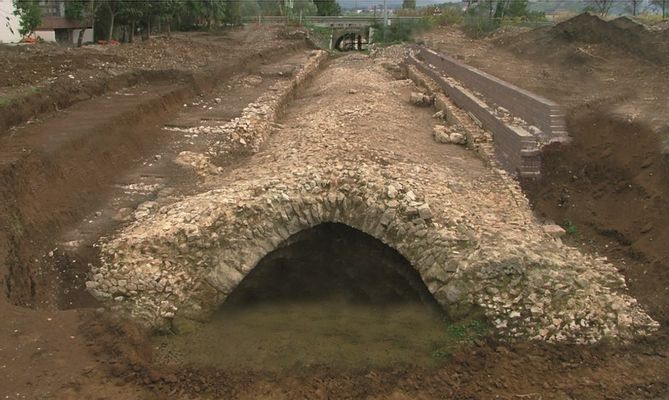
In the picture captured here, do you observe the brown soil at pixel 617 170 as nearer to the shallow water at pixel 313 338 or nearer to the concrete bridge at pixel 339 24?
the shallow water at pixel 313 338

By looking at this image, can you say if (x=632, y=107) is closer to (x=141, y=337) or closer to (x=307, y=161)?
(x=307, y=161)

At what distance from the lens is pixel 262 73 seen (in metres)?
23.8

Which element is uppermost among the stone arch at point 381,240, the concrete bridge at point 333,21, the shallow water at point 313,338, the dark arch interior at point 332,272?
the concrete bridge at point 333,21

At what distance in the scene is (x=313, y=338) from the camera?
327 inches

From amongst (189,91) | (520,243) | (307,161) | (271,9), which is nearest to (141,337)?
(307,161)

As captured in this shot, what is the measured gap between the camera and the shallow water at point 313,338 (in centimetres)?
767

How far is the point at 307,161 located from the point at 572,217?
4.86m

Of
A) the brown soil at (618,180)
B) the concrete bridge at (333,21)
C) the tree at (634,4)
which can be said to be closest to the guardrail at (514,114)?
the brown soil at (618,180)

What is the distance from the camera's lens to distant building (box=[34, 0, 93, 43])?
91.5 ft

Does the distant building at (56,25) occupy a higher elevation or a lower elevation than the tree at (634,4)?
lower

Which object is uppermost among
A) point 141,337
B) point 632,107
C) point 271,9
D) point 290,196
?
point 271,9

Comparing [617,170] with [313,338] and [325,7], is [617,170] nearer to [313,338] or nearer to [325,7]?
[313,338]

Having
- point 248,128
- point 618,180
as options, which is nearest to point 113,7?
point 248,128

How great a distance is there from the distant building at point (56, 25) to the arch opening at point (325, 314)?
22131mm
